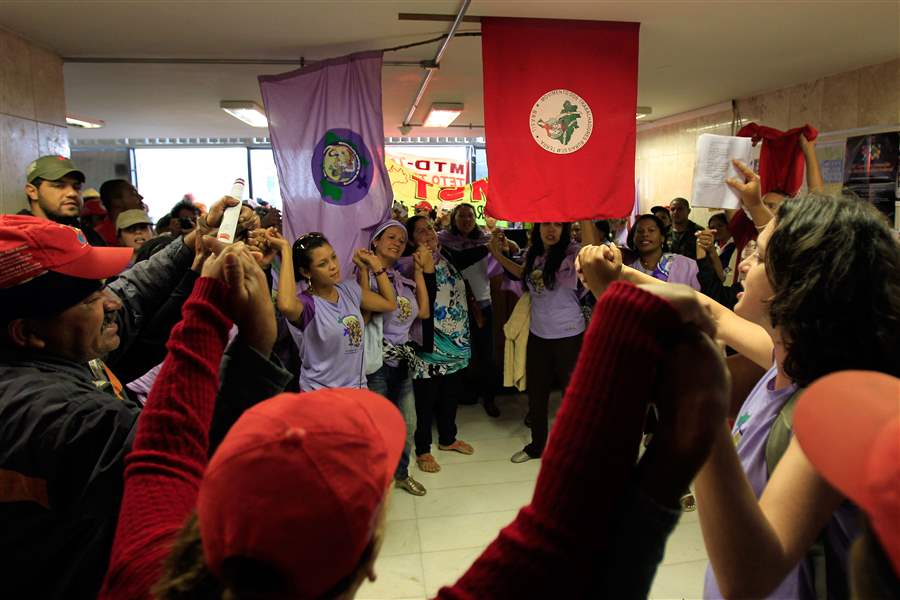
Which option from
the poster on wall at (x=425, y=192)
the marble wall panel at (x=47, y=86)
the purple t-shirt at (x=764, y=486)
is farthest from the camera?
the poster on wall at (x=425, y=192)

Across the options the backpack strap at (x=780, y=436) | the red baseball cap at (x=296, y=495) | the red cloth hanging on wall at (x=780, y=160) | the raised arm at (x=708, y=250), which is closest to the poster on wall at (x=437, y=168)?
the raised arm at (x=708, y=250)

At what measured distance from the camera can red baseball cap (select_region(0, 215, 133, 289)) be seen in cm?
96

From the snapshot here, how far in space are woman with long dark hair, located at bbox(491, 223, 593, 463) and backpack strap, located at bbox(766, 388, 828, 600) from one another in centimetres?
260

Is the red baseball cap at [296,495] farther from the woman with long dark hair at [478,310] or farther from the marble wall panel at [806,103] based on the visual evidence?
the marble wall panel at [806,103]

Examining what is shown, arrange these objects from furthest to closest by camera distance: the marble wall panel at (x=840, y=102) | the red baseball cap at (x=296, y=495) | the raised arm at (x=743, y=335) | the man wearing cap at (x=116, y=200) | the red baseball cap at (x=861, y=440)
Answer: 1. the marble wall panel at (x=840, y=102)
2. the man wearing cap at (x=116, y=200)
3. the raised arm at (x=743, y=335)
4. the red baseball cap at (x=296, y=495)
5. the red baseball cap at (x=861, y=440)

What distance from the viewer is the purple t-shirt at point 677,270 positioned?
357 cm

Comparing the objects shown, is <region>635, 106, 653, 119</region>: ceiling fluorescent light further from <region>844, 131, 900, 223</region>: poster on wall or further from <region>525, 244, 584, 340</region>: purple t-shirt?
<region>525, 244, 584, 340</region>: purple t-shirt

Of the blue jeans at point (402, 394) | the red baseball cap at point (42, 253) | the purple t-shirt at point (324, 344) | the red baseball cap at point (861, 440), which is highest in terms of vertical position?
the red baseball cap at point (42, 253)

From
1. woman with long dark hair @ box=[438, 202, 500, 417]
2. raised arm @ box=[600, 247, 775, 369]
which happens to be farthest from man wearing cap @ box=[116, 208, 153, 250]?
raised arm @ box=[600, 247, 775, 369]

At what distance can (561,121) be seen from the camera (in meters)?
3.24

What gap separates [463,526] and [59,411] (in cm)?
246

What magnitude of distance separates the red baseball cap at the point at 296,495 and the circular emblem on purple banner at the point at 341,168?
118 inches

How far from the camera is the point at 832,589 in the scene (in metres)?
0.91

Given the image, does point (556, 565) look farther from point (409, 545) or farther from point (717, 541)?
point (409, 545)
